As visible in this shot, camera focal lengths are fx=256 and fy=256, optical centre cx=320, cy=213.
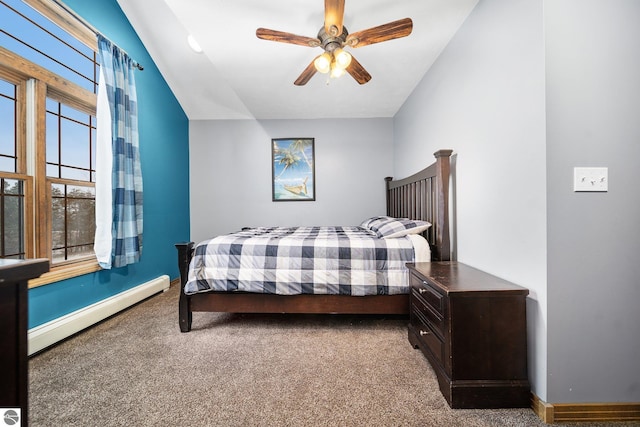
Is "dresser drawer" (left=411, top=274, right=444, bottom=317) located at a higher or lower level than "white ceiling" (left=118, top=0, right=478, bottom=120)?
lower

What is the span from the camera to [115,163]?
2.43m

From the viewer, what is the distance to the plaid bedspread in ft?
6.55

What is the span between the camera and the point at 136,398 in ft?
4.44

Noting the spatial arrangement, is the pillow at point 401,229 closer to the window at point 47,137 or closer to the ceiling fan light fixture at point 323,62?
the ceiling fan light fixture at point 323,62

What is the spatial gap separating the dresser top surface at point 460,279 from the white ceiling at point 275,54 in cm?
170

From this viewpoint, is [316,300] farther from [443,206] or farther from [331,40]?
[331,40]

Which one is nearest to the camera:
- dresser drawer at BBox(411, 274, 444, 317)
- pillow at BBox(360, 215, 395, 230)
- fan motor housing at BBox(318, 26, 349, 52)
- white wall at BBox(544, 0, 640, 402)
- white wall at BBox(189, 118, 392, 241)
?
white wall at BBox(544, 0, 640, 402)

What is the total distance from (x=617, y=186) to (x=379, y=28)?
1.62 m

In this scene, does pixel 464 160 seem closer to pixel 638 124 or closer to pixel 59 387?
pixel 638 124

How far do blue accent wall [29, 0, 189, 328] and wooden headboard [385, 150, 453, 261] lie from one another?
3000 millimetres

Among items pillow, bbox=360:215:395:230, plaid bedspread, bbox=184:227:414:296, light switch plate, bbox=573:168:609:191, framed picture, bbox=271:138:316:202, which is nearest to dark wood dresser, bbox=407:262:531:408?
light switch plate, bbox=573:168:609:191

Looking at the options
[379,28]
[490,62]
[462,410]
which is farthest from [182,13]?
[462,410]

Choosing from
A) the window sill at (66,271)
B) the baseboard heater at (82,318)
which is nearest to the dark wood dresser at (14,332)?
the baseboard heater at (82,318)

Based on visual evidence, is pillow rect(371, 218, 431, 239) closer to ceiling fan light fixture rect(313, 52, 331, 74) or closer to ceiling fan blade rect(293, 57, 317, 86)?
ceiling fan light fixture rect(313, 52, 331, 74)
